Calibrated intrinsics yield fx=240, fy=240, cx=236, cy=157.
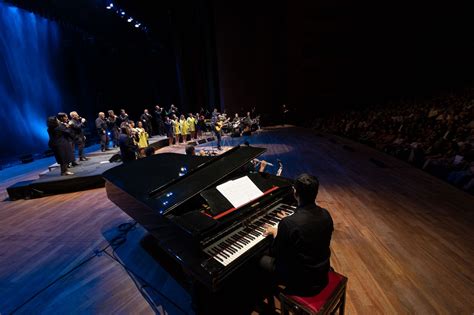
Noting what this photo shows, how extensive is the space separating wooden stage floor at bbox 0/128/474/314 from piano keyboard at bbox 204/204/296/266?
0.95 metres

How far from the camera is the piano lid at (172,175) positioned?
2.07 meters

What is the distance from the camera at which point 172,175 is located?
2.71 m

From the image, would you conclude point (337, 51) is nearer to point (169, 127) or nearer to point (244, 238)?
point (169, 127)

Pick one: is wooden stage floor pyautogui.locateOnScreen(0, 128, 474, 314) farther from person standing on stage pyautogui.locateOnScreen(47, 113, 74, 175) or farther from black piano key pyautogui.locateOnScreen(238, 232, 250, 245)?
black piano key pyautogui.locateOnScreen(238, 232, 250, 245)

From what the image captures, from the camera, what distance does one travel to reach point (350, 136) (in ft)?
30.3

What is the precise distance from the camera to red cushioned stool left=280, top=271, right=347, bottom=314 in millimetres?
1487

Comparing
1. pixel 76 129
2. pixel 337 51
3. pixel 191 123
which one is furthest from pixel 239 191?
pixel 337 51

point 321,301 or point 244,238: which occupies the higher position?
point 244,238

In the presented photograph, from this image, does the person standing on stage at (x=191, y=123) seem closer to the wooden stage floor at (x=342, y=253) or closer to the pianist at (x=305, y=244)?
the wooden stage floor at (x=342, y=253)

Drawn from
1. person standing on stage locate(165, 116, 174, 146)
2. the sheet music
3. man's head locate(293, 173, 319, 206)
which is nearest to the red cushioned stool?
man's head locate(293, 173, 319, 206)

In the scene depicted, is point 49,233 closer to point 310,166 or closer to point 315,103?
point 310,166

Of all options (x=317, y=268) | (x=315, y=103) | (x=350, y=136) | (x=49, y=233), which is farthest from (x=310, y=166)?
(x=315, y=103)

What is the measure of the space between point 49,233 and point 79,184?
190 centimetres

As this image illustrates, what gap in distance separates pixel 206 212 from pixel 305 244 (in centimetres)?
86
